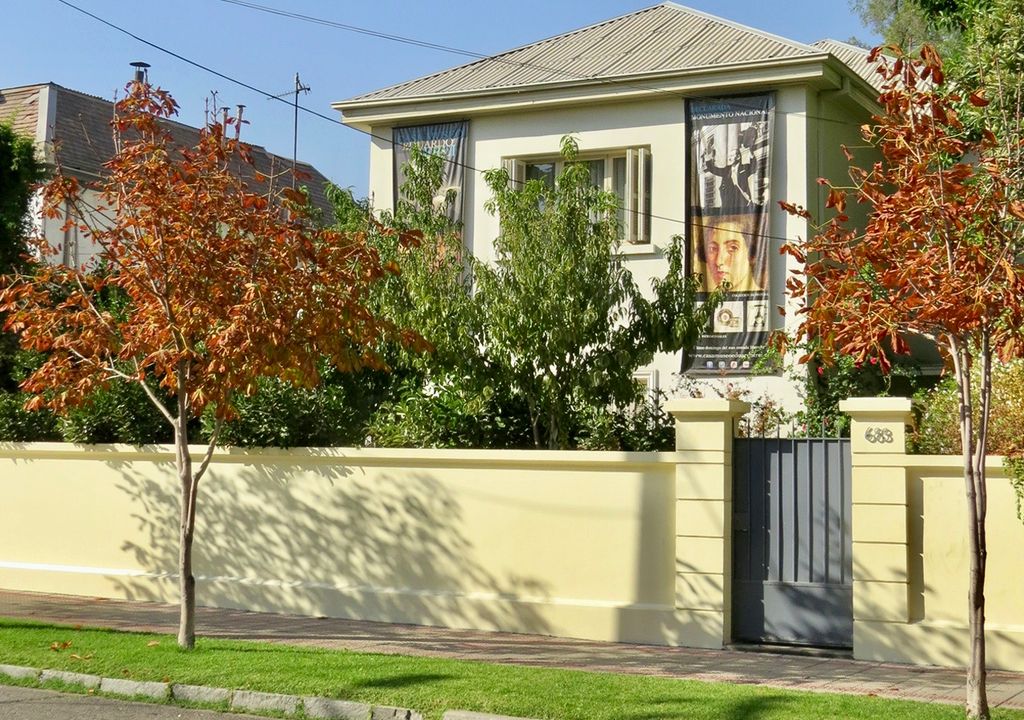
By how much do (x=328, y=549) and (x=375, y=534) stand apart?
0.65m

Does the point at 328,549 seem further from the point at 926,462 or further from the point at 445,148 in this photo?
the point at 445,148

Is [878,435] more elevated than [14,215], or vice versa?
[14,215]

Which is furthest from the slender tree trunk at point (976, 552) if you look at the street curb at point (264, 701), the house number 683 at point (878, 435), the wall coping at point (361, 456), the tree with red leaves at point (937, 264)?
the street curb at point (264, 701)

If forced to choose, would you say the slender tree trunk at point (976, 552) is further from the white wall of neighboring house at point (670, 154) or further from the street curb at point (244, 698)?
the white wall of neighboring house at point (670, 154)

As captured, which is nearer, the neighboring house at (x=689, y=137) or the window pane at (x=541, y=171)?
the neighboring house at (x=689, y=137)

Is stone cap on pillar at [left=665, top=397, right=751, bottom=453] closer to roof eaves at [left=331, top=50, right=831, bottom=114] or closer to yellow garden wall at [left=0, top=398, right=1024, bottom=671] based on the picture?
yellow garden wall at [left=0, top=398, right=1024, bottom=671]

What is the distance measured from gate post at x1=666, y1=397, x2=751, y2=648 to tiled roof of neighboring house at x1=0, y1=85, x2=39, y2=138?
22.4m

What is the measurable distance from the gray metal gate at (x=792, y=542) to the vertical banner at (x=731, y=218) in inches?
305

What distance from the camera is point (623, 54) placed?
22016 millimetres

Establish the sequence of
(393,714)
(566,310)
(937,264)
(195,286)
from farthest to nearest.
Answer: (566,310), (195,286), (393,714), (937,264)

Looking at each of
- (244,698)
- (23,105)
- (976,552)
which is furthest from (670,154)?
(23,105)

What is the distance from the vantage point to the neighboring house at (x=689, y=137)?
19.8 meters

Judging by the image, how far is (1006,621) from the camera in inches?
423

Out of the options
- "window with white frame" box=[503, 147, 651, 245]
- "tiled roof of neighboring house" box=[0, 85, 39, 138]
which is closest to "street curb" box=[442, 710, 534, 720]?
"window with white frame" box=[503, 147, 651, 245]
